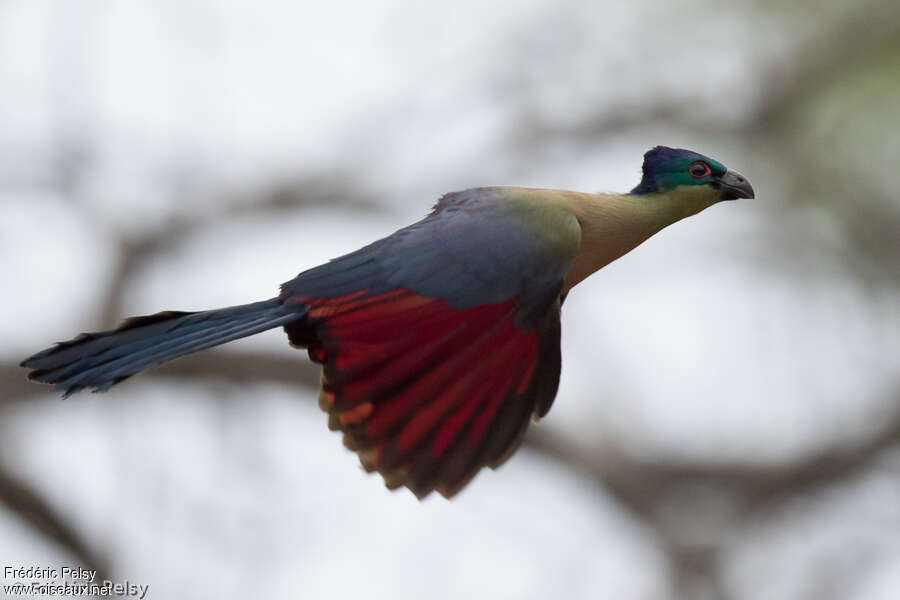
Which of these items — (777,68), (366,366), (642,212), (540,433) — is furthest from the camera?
(777,68)

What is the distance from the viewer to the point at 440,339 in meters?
3.38

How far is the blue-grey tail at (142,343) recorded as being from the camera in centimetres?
312

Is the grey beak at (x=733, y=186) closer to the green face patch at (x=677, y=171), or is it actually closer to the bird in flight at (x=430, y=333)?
the green face patch at (x=677, y=171)

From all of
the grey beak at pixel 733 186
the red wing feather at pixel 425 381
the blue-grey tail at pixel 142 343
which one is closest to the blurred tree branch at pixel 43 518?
the blue-grey tail at pixel 142 343

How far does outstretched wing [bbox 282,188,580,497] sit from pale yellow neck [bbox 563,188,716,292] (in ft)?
0.28

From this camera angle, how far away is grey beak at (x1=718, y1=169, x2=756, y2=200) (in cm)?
373

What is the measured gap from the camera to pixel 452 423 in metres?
3.30

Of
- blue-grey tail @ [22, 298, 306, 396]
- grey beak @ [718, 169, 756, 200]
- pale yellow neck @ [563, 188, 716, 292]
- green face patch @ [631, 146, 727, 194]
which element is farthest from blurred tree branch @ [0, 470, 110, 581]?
grey beak @ [718, 169, 756, 200]

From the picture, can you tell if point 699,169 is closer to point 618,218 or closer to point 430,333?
point 618,218

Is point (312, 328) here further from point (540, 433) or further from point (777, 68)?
point (777, 68)

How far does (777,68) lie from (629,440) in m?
3.32

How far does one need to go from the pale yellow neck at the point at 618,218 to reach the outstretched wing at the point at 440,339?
0.28 feet

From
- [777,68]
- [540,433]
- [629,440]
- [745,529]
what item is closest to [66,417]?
[540,433]

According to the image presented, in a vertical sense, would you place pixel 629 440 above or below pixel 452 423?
above
